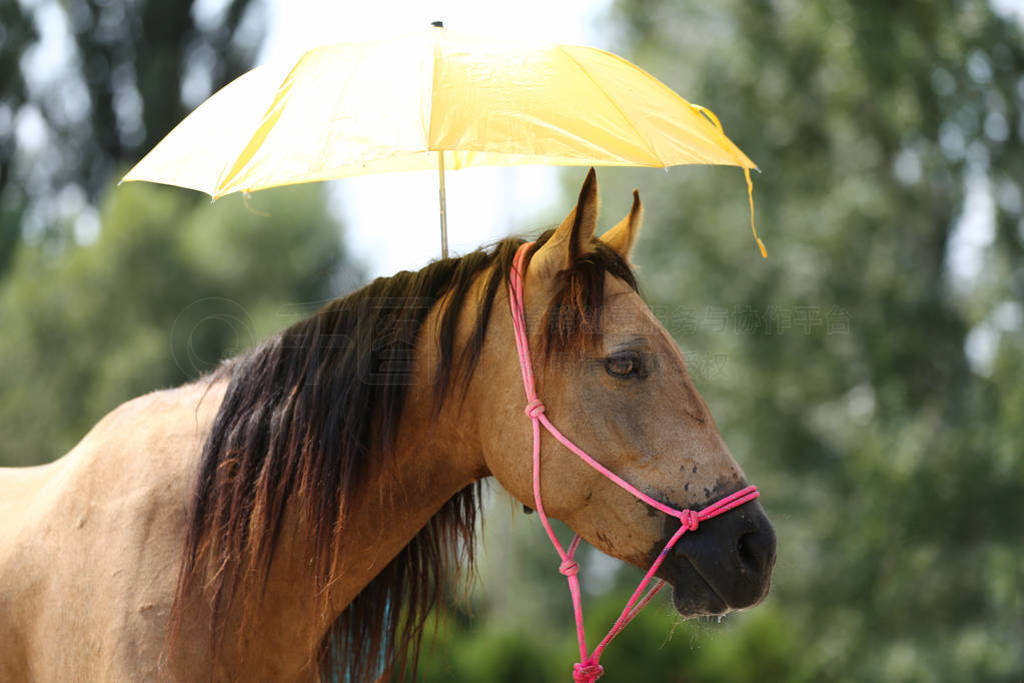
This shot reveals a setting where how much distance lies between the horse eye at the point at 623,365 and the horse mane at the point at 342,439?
A: 0.25 ft

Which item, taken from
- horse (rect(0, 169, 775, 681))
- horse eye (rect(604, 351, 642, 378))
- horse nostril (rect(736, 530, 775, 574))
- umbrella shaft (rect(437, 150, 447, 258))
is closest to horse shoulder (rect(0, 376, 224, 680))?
horse (rect(0, 169, 775, 681))

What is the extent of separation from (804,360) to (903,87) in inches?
136

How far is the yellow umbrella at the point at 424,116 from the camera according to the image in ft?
6.53

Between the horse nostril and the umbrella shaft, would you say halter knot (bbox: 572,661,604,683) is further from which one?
the umbrella shaft

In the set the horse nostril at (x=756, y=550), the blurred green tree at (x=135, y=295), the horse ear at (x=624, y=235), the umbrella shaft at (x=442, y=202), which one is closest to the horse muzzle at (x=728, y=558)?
the horse nostril at (x=756, y=550)

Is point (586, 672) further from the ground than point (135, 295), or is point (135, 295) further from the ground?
point (586, 672)

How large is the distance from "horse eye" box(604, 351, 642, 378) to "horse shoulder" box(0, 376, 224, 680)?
3.45 feet

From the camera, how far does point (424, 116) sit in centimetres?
198

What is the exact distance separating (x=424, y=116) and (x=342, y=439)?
804 millimetres

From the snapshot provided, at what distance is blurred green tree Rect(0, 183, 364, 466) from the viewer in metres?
14.0

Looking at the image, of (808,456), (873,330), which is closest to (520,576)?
(808,456)

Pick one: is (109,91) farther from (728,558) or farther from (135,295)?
(728,558)

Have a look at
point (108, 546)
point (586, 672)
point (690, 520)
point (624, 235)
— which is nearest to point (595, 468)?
point (690, 520)

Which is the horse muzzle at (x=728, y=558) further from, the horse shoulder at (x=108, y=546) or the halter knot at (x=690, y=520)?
the horse shoulder at (x=108, y=546)
